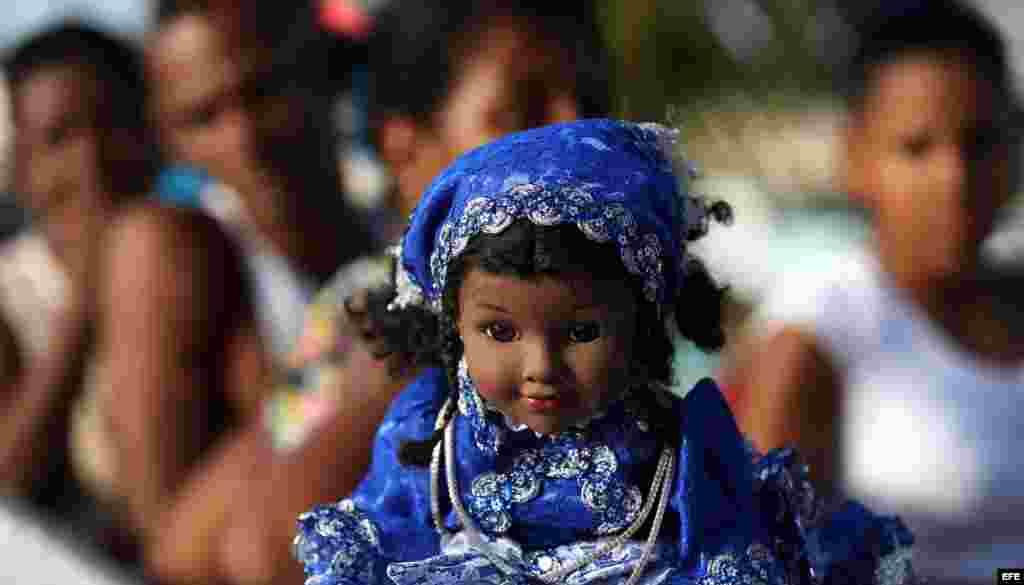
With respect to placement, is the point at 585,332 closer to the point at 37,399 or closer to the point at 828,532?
the point at 828,532

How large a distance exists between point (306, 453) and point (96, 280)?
1.58m

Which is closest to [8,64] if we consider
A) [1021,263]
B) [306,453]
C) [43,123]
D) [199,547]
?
[43,123]

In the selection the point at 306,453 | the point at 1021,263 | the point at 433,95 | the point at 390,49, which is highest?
the point at 390,49

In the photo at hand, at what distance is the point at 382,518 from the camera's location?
202cm

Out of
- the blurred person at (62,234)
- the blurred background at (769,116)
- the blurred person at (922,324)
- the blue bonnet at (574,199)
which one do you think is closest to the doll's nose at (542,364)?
the blue bonnet at (574,199)

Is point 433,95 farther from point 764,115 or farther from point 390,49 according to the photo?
point 764,115

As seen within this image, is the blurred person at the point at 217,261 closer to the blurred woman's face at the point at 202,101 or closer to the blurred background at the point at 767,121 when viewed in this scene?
the blurred woman's face at the point at 202,101

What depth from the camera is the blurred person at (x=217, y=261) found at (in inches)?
157

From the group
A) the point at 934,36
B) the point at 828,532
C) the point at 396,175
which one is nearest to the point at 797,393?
the point at 934,36

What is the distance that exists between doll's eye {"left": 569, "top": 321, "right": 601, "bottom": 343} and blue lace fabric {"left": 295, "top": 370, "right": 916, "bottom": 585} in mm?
165

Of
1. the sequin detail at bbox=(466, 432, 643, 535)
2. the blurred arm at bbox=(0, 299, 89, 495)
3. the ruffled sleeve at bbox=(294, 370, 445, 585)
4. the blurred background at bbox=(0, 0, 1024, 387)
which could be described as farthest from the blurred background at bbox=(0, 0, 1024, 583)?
the sequin detail at bbox=(466, 432, 643, 535)

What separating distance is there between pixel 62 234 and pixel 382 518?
288 centimetres

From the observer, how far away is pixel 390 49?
10.8 ft

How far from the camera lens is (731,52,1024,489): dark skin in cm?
350
